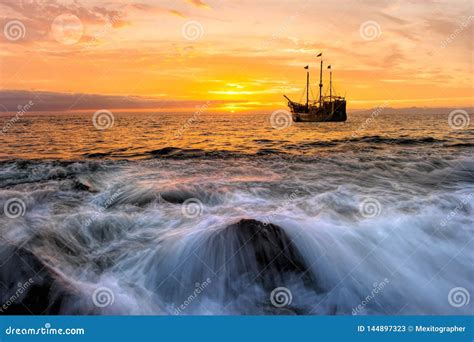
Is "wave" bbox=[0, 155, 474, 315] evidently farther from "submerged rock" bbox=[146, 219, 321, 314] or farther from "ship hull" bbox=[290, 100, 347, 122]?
"ship hull" bbox=[290, 100, 347, 122]

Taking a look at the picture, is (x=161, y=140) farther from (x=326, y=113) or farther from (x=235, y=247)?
(x=326, y=113)

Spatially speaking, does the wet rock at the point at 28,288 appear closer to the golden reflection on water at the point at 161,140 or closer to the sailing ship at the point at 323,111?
the golden reflection on water at the point at 161,140

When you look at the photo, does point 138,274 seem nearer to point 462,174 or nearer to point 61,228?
point 61,228

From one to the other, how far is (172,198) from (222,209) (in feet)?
6.14

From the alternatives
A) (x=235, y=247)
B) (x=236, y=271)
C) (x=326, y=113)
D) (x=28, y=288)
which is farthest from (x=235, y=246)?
(x=326, y=113)

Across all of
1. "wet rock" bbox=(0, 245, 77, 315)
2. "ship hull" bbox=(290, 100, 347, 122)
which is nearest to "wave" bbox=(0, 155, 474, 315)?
"wet rock" bbox=(0, 245, 77, 315)

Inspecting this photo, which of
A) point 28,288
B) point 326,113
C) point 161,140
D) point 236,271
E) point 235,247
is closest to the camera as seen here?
point 28,288

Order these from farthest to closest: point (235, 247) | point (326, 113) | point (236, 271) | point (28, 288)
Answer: point (326, 113) → point (235, 247) → point (236, 271) → point (28, 288)

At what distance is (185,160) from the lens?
1931 centimetres

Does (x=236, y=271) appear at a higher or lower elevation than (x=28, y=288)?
lower

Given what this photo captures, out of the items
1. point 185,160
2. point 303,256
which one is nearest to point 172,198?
point 303,256

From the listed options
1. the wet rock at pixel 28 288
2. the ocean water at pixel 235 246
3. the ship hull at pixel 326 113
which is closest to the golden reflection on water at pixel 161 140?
the ocean water at pixel 235 246

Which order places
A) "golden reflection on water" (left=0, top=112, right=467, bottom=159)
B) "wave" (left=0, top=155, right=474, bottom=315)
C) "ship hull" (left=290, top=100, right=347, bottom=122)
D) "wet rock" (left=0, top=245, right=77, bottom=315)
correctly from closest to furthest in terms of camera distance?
"wet rock" (left=0, top=245, right=77, bottom=315) → "wave" (left=0, top=155, right=474, bottom=315) → "golden reflection on water" (left=0, top=112, right=467, bottom=159) → "ship hull" (left=290, top=100, right=347, bottom=122)

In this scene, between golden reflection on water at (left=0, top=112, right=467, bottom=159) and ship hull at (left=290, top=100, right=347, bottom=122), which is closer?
golden reflection on water at (left=0, top=112, right=467, bottom=159)
